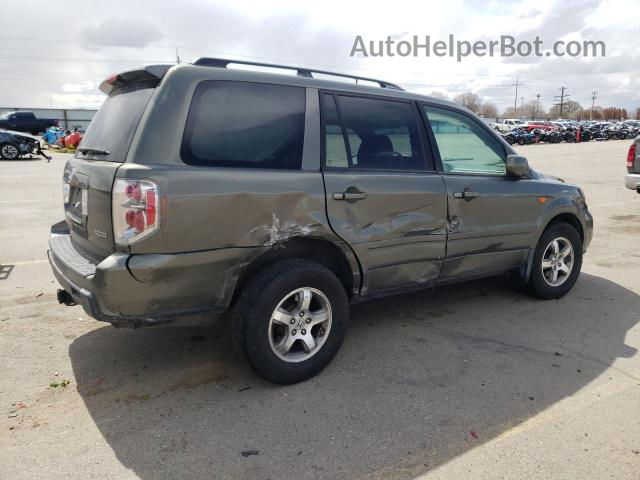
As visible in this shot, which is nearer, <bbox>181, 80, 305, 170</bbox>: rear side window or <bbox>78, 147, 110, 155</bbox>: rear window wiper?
<bbox>181, 80, 305, 170</bbox>: rear side window

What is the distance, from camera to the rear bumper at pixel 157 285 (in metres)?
2.74

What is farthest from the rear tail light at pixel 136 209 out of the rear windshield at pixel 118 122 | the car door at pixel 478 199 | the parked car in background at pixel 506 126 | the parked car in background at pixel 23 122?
the parked car in background at pixel 506 126

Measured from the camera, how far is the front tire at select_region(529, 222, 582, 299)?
4.80 metres

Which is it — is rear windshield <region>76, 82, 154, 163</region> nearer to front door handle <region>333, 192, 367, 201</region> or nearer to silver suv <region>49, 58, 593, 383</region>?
silver suv <region>49, 58, 593, 383</region>

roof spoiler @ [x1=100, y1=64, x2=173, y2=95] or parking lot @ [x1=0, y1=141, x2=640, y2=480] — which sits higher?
roof spoiler @ [x1=100, y1=64, x2=173, y2=95]

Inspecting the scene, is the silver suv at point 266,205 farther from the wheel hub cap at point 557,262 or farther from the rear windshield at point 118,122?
the wheel hub cap at point 557,262

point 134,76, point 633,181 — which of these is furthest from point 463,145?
point 633,181

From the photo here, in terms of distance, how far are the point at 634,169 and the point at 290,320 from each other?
9033mm

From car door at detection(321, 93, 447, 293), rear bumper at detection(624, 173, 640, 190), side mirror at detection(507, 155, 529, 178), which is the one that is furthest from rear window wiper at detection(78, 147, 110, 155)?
rear bumper at detection(624, 173, 640, 190)

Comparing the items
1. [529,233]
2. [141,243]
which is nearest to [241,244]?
[141,243]

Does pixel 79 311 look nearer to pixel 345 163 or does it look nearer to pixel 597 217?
pixel 345 163

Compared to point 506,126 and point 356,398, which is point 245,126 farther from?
point 506,126

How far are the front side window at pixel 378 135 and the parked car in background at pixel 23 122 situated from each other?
1541 inches

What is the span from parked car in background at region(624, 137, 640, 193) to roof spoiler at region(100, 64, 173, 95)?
29.6ft
